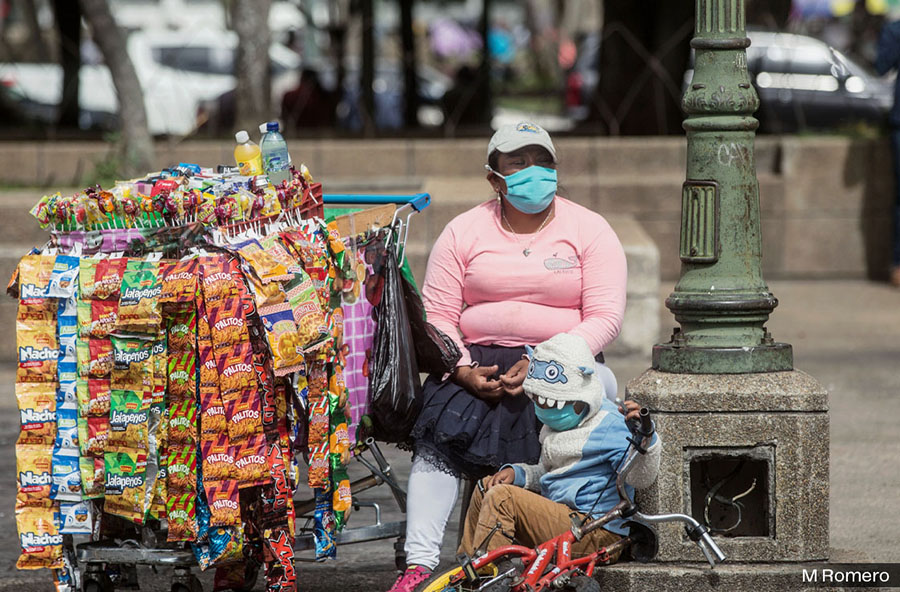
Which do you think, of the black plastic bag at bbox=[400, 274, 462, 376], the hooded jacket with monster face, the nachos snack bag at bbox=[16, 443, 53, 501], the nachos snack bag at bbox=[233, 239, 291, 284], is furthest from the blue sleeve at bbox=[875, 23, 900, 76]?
the nachos snack bag at bbox=[16, 443, 53, 501]

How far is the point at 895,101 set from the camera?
11.1 m

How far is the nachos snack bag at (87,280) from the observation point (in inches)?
180

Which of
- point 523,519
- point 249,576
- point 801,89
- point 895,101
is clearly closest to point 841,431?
point 523,519

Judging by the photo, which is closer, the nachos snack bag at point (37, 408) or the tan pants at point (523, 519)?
the tan pants at point (523, 519)

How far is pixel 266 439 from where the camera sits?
15.1 ft

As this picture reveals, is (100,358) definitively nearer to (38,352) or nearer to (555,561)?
(38,352)

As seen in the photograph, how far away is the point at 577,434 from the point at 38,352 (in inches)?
69.3

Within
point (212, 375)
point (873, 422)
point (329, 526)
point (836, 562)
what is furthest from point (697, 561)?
point (873, 422)

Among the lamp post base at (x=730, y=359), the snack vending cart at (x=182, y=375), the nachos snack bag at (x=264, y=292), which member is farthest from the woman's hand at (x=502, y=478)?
the nachos snack bag at (x=264, y=292)

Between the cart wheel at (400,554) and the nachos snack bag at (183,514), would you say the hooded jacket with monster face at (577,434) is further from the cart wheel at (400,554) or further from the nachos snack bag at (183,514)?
the nachos snack bag at (183,514)

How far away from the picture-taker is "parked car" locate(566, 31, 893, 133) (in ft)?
49.9

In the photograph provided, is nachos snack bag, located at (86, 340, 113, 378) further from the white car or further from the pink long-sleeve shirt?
the white car

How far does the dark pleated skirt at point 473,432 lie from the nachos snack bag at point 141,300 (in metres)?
0.99

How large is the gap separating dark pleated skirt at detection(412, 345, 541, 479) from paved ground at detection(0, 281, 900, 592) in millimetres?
774
